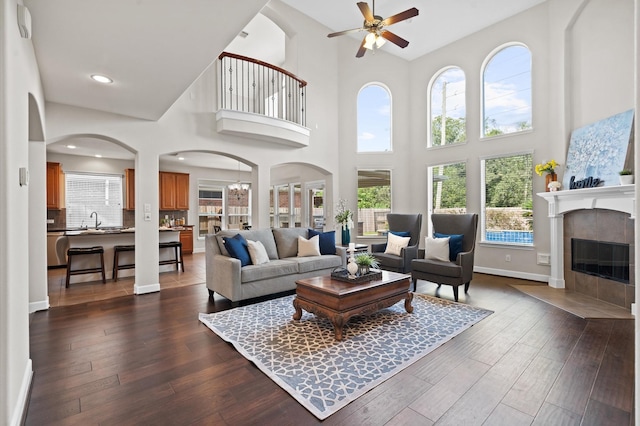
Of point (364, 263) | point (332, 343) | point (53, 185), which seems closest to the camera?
point (332, 343)

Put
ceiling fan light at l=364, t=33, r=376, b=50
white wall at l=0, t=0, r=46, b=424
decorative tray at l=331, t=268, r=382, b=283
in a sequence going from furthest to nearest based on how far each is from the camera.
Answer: ceiling fan light at l=364, t=33, r=376, b=50 → decorative tray at l=331, t=268, r=382, b=283 → white wall at l=0, t=0, r=46, b=424

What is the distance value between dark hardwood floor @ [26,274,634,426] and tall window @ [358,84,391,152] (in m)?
4.87

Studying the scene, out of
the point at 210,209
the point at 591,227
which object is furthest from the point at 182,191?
the point at 591,227

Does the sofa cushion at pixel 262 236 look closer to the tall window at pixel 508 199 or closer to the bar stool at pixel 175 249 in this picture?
the bar stool at pixel 175 249

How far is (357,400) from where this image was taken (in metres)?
2.02

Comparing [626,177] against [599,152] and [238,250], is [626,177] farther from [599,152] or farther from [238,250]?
[238,250]

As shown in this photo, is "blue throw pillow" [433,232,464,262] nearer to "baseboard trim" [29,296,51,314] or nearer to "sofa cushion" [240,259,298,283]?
"sofa cushion" [240,259,298,283]

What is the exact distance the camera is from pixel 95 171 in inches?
318

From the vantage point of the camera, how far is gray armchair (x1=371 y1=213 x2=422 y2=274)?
5.12m

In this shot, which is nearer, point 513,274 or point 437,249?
point 437,249

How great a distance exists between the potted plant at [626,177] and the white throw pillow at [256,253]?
184 inches

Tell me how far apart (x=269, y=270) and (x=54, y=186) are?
6.48 metres

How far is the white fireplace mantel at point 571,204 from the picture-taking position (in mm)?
3900

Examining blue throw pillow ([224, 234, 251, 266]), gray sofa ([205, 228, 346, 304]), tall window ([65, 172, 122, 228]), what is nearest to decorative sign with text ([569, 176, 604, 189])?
gray sofa ([205, 228, 346, 304])
